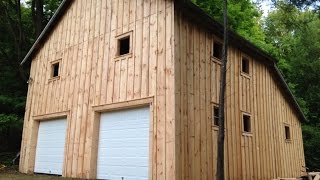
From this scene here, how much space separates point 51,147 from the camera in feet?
45.9

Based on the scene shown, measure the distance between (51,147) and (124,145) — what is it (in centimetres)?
442

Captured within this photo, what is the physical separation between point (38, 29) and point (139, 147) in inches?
582

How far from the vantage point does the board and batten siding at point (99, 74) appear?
32.9 feet

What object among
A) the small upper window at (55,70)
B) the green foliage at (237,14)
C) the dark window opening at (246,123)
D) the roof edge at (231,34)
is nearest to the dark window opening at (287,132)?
the roof edge at (231,34)

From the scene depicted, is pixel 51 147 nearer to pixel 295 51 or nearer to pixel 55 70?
pixel 55 70

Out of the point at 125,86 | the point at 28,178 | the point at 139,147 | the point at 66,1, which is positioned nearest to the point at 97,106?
the point at 125,86

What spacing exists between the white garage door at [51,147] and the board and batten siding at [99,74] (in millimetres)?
371

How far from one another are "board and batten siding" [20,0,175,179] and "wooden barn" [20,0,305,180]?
1.5 inches

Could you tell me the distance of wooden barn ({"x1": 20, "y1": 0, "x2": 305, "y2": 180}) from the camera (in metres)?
10.1

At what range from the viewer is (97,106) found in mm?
12031

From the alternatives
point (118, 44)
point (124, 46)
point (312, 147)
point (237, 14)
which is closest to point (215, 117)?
point (124, 46)

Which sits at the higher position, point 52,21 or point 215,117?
point 52,21

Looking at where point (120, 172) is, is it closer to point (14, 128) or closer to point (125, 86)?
point (125, 86)

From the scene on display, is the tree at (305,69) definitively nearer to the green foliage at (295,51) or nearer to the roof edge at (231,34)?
the green foliage at (295,51)
